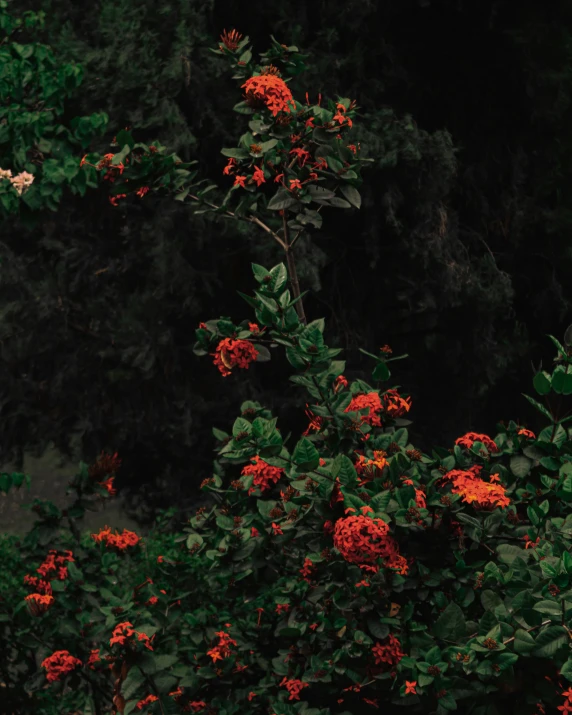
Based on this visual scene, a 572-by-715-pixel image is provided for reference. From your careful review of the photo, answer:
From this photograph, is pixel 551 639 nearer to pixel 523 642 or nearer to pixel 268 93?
pixel 523 642

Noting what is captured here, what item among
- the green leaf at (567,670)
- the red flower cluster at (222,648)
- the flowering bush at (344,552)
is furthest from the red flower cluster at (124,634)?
the green leaf at (567,670)

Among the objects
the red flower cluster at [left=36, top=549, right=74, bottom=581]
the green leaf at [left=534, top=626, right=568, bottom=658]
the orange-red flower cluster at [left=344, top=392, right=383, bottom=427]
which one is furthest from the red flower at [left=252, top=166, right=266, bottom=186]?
the red flower cluster at [left=36, top=549, right=74, bottom=581]

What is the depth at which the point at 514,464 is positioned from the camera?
293 cm

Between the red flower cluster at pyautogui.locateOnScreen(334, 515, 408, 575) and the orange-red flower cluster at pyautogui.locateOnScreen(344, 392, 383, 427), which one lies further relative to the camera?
the orange-red flower cluster at pyautogui.locateOnScreen(344, 392, 383, 427)

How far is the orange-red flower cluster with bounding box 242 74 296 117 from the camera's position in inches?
120

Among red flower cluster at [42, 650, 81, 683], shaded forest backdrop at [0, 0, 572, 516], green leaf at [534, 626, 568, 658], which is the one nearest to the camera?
green leaf at [534, 626, 568, 658]

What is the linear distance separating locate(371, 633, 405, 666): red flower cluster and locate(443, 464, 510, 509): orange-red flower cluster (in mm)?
412

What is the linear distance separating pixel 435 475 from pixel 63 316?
391cm

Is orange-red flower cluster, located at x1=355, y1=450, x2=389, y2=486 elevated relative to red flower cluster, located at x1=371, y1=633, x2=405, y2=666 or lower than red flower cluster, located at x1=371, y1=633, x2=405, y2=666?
elevated

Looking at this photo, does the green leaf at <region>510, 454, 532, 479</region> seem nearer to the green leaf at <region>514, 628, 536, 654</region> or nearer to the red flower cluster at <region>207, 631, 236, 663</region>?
the green leaf at <region>514, 628, 536, 654</region>

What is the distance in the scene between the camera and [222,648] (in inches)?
125

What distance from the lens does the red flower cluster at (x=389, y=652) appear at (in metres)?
2.70

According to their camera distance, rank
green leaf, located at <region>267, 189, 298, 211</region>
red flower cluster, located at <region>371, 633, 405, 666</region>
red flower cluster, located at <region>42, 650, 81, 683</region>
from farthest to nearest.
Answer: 1. red flower cluster, located at <region>42, 650, 81, 683</region>
2. green leaf, located at <region>267, 189, 298, 211</region>
3. red flower cluster, located at <region>371, 633, 405, 666</region>

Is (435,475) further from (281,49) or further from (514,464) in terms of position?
(281,49)
